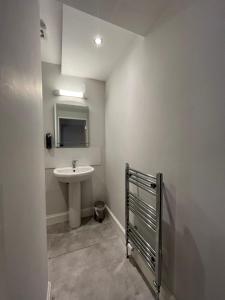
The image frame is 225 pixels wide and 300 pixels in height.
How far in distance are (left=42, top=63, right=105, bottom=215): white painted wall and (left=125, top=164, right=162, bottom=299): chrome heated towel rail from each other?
38.4 inches

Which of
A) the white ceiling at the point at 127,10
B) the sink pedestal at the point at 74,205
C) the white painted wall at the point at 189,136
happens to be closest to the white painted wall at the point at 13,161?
the white ceiling at the point at 127,10

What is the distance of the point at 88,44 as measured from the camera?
1.53 metres

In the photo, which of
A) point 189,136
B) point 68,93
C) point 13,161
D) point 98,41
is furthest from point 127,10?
point 68,93

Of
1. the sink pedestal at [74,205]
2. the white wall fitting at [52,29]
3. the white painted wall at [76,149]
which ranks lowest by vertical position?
the sink pedestal at [74,205]

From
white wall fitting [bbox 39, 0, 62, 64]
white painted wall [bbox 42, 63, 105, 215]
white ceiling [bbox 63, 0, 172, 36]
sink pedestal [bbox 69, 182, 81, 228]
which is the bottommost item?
sink pedestal [bbox 69, 182, 81, 228]

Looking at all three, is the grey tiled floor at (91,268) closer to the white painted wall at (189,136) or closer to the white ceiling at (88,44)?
the white painted wall at (189,136)

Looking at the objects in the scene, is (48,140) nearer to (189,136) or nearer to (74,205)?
(74,205)

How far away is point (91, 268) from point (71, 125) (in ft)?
6.07

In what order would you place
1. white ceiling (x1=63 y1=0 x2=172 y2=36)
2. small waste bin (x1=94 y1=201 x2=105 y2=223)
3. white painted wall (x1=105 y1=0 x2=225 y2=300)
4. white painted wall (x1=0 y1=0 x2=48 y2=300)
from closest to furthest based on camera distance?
white painted wall (x1=0 y1=0 x2=48 y2=300)
white painted wall (x1=105 y1=0 x2=225 y2=300)
white ceiling (x1=63 y1=0 x2=172 y2=36)
small waste bin (x1=94 y1=201 x2=105 y2=223)

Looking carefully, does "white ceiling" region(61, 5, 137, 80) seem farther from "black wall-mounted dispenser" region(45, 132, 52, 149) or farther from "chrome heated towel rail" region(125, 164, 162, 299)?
"chrome heated towel rail" region(125, 164, 162, 299)

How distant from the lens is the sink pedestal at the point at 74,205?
2113mm

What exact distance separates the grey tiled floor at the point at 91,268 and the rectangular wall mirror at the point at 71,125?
4.26ft

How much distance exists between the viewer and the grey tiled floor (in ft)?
3.94

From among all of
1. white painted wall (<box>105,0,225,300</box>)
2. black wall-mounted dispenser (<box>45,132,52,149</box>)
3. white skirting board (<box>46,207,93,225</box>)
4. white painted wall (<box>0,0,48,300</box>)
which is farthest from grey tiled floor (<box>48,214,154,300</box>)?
black wall-mounted dispenser (<box>45,132,52,149</box>)
